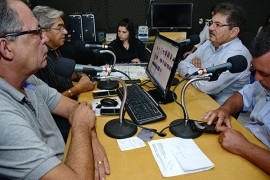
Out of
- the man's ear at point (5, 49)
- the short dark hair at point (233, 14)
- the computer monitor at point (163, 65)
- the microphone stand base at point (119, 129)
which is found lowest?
the microphone stand base at point (119, 129)

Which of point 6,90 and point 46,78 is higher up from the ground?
point 6,90

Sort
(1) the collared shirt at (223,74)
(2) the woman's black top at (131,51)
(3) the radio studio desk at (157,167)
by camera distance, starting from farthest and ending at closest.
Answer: (2) the woman's black top at (131,51), (1) the collared shirt at (223,74), (3) the radio studio desk at (157,167)

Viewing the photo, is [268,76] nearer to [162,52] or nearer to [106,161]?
[162,52]

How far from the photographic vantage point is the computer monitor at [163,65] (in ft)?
4.29

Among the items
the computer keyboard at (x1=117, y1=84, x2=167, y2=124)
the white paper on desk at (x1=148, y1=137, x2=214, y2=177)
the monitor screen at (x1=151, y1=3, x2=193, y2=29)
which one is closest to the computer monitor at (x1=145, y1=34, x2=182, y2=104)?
the computer keyboard at (x1=117, y1=84, x2=167, y2=124)

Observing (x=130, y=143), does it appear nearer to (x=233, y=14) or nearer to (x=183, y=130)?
(x=183, y=130)

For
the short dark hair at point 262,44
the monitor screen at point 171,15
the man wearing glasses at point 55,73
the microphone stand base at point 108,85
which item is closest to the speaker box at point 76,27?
the monitor screen at point 171,15

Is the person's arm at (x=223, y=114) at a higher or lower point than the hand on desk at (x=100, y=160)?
higher

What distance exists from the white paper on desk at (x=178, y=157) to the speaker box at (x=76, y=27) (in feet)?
10.6

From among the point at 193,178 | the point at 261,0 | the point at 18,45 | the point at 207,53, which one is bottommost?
the point at 193,178

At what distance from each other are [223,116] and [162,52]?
55 centimetres

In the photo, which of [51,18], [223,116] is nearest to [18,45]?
[223,116]

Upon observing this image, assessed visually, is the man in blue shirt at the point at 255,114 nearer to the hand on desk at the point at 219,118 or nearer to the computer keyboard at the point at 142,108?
the hand on desk at the point at 219,118

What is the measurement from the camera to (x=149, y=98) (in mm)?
1540
